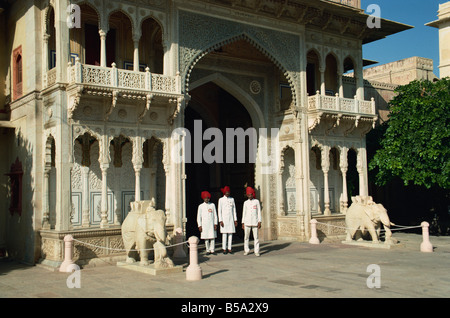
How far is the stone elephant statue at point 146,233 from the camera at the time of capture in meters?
10.4

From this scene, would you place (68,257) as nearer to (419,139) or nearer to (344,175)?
(344,175)

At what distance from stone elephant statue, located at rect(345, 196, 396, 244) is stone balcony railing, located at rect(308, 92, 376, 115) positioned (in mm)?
3026

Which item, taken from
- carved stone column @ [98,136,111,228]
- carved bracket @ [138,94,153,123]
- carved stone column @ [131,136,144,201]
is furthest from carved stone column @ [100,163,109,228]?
carved bracket @ [138,94,153,123]

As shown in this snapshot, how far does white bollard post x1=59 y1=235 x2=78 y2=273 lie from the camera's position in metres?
10.9

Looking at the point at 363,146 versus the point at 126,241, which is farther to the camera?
the point at 363,146

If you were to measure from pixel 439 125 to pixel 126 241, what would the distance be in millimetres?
10954

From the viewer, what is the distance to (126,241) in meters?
11.3

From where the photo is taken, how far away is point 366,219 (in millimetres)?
15234

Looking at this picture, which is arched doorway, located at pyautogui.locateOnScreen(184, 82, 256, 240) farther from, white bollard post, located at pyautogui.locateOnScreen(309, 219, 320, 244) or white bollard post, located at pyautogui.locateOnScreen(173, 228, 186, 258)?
white bollard post, located at pyautogui.locateOnScreen(173, 228, 186, 258)

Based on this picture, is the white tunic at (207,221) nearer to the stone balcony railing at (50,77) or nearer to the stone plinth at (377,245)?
the stone plinth at (377,245)

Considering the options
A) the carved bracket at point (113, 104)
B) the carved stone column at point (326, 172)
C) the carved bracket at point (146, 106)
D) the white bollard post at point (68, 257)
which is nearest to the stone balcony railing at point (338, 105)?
the carved stone column at point (326, 172)

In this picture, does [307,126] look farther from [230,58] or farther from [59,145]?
[59,145]

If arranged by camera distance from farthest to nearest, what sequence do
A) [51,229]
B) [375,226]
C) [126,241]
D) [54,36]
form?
1. [375,226]
2. [54,36]
3. [51,229]
4. [126,241]

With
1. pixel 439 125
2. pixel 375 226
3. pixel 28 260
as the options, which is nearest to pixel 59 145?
pixel 28 260
